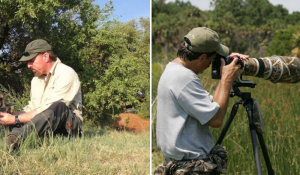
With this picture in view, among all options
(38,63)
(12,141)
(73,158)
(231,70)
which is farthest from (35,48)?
(231,70)

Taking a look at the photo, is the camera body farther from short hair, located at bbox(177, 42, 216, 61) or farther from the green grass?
the green grass

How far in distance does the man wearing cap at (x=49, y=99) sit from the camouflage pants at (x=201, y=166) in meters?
1.39

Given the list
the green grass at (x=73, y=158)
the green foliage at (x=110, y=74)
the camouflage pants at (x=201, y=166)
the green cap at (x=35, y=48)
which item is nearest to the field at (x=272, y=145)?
the green grass at (x=73, y=158)

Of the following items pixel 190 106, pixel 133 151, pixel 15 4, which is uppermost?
pixel 15 4

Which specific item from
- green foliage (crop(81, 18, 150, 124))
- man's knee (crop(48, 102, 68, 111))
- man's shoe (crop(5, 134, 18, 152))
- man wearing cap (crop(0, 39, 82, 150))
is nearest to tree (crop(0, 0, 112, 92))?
green foliage (crop(81, 18, 150, 124))

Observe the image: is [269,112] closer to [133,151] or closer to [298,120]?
[298,120]

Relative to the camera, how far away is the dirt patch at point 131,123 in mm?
6000

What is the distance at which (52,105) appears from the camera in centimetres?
301

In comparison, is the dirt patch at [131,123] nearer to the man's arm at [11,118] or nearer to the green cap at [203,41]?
the man's arm at [11,118]

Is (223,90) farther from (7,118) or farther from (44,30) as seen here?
(44,30)

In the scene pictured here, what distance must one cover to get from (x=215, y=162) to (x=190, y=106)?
310 millimetres

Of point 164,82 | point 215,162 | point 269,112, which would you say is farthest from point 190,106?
point 269,112

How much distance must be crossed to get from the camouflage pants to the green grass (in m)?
0.77

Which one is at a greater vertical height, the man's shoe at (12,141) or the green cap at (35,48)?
the green cap at (35,48)
